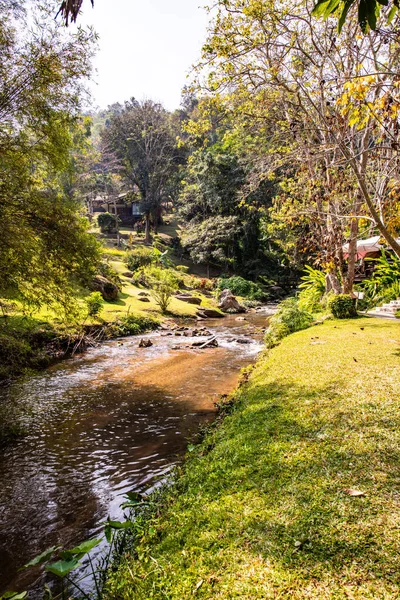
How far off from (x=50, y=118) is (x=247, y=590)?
25.4 ft

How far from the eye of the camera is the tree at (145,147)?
42.2 meters

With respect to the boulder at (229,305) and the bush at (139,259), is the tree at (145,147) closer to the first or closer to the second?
the bush at (139,259)

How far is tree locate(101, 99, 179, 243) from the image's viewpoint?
138 ft

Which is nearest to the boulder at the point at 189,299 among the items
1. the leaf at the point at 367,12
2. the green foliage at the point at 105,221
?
the leaf at the point at 367,12

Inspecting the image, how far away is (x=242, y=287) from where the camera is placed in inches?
1195

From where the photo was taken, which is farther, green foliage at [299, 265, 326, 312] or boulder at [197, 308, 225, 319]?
boulder at [197, 308, 225, 319]

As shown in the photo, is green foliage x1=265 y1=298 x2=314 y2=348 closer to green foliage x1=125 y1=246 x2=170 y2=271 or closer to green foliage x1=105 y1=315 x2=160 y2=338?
green foliage x1=105 y1=315 x2=160 y2=338

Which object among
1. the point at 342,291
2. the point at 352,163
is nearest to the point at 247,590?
the point at 352,163

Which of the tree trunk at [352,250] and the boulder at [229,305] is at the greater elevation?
the tree trunk at [352,250]

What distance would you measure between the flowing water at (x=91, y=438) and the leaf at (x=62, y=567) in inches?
43.1

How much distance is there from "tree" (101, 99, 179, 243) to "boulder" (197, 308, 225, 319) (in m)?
23.8

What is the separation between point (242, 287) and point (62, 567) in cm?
2878

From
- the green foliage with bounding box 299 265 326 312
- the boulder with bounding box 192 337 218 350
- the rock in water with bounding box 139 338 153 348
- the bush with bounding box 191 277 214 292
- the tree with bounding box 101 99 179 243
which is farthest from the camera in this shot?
the tree with bounding box 101 99 179 243

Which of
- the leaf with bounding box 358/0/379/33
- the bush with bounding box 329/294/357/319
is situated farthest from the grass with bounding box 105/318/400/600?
the bush with bounding box 329/294/357/319
